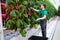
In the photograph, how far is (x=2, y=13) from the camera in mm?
2064

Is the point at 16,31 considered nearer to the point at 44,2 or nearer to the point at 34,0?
the point at 34,0

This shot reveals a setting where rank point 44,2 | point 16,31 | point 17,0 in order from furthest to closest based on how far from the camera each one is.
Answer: point 44,2 → point 16,31 → point 17,0

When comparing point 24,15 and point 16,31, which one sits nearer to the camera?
point 24,15

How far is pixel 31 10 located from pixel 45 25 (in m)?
0.49

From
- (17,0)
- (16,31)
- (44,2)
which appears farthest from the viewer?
(44,2)

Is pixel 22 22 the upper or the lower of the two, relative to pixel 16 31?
upper

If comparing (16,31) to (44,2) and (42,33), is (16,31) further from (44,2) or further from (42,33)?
(44,2)

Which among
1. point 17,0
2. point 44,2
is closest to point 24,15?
point 17,0

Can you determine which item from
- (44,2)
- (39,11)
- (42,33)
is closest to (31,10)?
(39,11)

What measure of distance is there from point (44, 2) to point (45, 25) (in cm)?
42

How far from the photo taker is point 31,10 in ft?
7.47

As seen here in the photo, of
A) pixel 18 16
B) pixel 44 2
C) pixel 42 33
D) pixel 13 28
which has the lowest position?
pixel 42 33

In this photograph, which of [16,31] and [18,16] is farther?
[16,31]

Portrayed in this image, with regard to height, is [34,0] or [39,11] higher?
[34,0]
